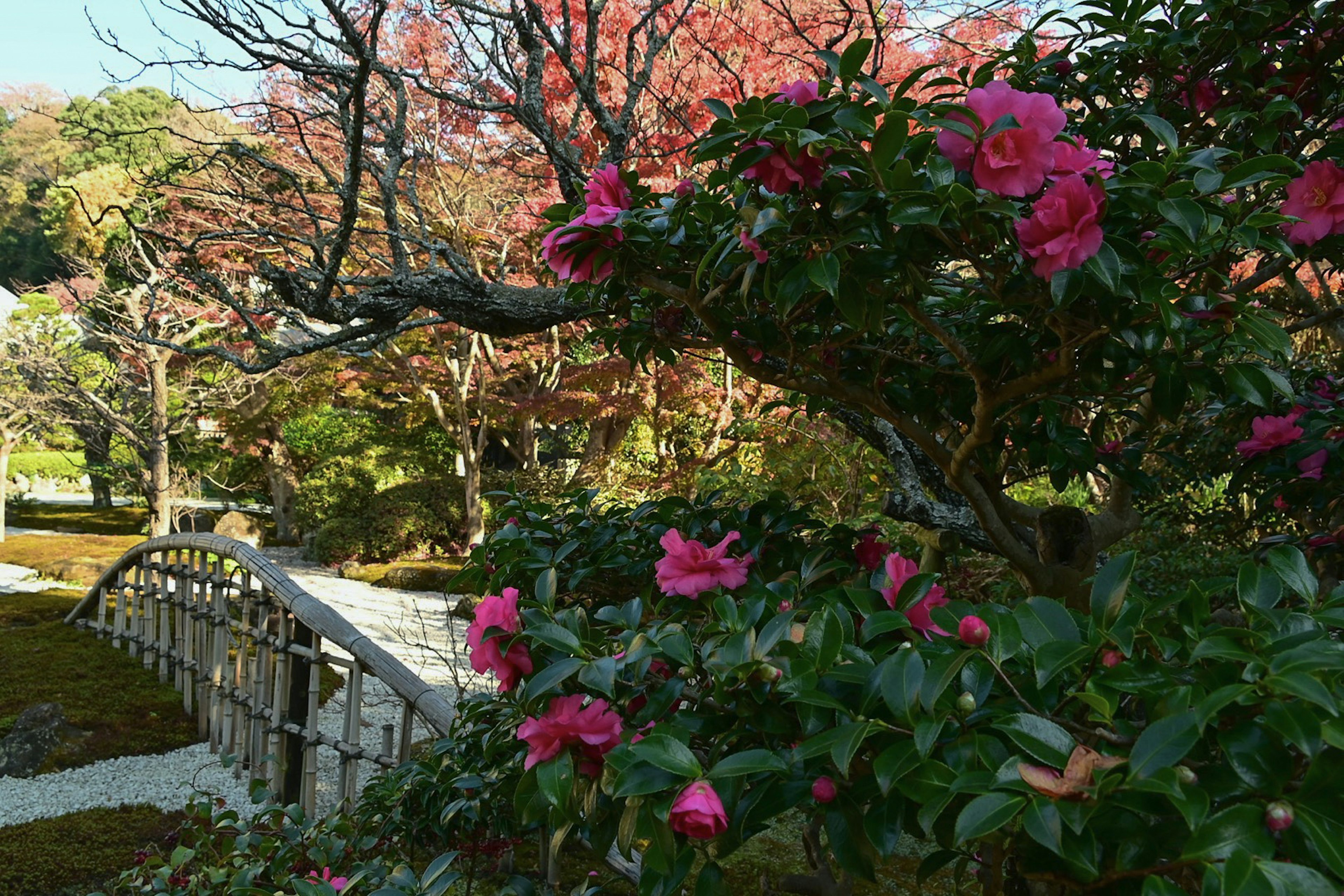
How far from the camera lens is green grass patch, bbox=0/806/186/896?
9.32ft

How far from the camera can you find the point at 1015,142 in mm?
927

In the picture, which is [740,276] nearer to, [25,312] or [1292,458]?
[1292,458]

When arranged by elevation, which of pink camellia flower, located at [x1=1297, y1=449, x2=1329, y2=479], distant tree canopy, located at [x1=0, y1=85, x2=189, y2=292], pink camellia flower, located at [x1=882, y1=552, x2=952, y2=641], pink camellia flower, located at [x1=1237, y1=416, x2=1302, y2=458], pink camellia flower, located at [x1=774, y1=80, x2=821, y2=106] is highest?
distant tree canopy, located at [x1=0, y1=85, x2=189, y2=292]

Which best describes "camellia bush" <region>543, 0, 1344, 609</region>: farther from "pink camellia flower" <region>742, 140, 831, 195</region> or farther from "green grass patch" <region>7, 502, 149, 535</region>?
"green grass patch" <region>7, 502, 149, 535</region>

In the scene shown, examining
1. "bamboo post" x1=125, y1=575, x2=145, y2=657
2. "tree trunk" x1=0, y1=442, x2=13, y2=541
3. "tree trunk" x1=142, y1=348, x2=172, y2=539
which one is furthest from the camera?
"tree trunk" x1=0, y1=442, x2=13, y2=541

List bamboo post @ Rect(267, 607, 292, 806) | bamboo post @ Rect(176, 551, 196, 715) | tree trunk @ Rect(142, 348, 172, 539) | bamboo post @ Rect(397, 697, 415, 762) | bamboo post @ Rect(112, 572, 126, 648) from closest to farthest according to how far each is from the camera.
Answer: bamboo post @ Rect(397, 697, 415, 762), bamboo post @ Rect(267, 607, 292, 806), bamboo post @ Rect(176, 551, 196, 715), bamboo post @ Rect(112, 572, 126, 648), tree trunk @ Rect(142, 348, 172, 539)

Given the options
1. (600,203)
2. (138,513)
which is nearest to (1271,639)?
(600,203)

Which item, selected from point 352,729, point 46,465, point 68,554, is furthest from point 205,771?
point 46,465

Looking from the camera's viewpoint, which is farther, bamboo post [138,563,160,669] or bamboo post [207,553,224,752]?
bamboo post [138,563,160,669]

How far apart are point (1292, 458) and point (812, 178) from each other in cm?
125

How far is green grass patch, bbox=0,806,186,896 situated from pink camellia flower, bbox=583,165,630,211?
2826mm

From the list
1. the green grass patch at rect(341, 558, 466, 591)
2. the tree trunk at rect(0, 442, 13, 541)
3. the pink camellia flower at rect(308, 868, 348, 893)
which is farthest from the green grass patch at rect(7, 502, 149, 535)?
the pink camellia flower at rect(308, 868, 348, 893)

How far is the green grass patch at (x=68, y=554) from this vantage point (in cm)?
835

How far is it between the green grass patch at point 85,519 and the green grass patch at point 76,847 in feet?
34.9
